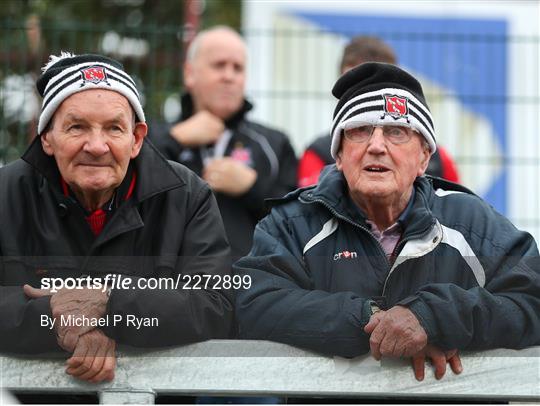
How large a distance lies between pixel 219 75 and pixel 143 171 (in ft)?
6.83

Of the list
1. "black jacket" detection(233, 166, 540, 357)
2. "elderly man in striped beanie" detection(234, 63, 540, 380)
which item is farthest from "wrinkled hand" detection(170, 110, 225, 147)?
"black jacket" detection(233, 166, 540, 357)

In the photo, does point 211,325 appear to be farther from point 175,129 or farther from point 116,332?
point 175,129

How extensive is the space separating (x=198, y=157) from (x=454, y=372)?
8.12 ft

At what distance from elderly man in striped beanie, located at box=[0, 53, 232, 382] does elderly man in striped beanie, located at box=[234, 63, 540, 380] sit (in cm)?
18

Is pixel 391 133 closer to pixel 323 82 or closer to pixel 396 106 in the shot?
pixel 396 106

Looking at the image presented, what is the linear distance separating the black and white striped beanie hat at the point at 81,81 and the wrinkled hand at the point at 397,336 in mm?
1060

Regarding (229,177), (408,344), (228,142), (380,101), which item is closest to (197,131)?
(228,142)

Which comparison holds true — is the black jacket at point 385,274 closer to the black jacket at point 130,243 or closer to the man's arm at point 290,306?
the man's arm at point 290,306

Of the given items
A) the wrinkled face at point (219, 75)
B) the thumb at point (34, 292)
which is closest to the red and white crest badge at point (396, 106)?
the thumb at point (34, 292)

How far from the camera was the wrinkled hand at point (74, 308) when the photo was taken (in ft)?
11.9

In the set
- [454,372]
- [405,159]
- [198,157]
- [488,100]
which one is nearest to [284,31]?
[488,100]

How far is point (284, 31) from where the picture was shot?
870cm

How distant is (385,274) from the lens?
3.86m

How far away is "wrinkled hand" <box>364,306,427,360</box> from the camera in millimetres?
3549
